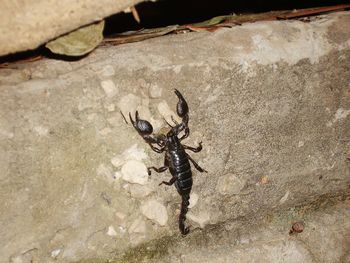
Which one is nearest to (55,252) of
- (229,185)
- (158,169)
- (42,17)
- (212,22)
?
(158,169)

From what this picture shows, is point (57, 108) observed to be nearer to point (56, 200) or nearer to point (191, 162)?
point (56, 200)

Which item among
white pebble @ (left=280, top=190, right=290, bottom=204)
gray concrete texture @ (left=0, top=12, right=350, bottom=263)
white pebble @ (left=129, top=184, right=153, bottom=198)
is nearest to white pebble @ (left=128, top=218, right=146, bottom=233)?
gray concrete texture @ (left=0, top=12, right=350, bottom=263)

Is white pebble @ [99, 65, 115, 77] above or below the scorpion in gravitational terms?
above

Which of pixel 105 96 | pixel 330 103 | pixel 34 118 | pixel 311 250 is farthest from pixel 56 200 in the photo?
pixel 330 103

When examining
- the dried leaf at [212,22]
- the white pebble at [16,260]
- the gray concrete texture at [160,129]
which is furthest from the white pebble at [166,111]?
the white pebble at [16,260]

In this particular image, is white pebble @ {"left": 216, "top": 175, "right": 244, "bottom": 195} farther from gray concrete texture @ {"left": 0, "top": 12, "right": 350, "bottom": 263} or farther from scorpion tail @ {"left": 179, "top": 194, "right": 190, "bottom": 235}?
scorpion tail @ {"left": 179, "top": 194, "right": 190, "bottom": 235}

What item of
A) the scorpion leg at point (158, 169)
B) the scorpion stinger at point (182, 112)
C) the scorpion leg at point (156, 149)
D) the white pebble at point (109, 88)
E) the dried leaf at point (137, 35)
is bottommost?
the scorpion leg at point (158, 169)

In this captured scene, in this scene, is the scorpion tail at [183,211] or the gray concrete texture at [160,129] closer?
the gray concrete texture at [160,129]

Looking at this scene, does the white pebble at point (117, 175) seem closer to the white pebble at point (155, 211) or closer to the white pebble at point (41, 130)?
the white pebble at point (155, 211)
